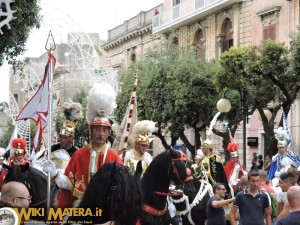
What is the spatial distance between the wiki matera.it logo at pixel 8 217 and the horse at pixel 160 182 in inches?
169

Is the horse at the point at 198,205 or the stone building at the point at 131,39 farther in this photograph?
the stone building at the point at 131,39

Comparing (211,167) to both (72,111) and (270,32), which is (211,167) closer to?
(72,111)

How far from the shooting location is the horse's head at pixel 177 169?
8961 millimetres

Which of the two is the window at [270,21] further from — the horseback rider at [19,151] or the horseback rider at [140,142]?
the horseback rider at [140,142]

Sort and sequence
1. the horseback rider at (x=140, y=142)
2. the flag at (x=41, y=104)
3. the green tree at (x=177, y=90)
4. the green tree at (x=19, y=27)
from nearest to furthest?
the flag at (x=41, y=104)
the horseback rider at (x=140, y=142)
the green tree at (x=19, y=27)
the green tree at (x=177, y=90)

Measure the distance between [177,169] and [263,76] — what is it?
722 inches

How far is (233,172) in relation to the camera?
696 inches

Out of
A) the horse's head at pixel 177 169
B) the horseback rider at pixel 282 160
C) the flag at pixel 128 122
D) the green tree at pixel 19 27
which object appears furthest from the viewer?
the horseback rider at pixel 282 160

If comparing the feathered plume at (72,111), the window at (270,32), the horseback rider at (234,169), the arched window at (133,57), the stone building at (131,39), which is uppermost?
the stone building at (131,39)

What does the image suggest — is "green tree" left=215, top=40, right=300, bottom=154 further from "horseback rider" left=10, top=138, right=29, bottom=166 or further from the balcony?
"horseback rider" left=10, top=138, right=29, bottom=166

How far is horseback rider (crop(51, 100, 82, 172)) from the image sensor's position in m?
10.1

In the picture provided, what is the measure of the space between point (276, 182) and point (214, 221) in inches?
150

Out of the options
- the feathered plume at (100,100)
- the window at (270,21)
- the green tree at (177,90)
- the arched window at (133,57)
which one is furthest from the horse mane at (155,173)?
the arched window at (133,57)

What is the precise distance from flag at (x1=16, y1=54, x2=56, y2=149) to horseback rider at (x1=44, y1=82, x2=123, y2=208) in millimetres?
552
